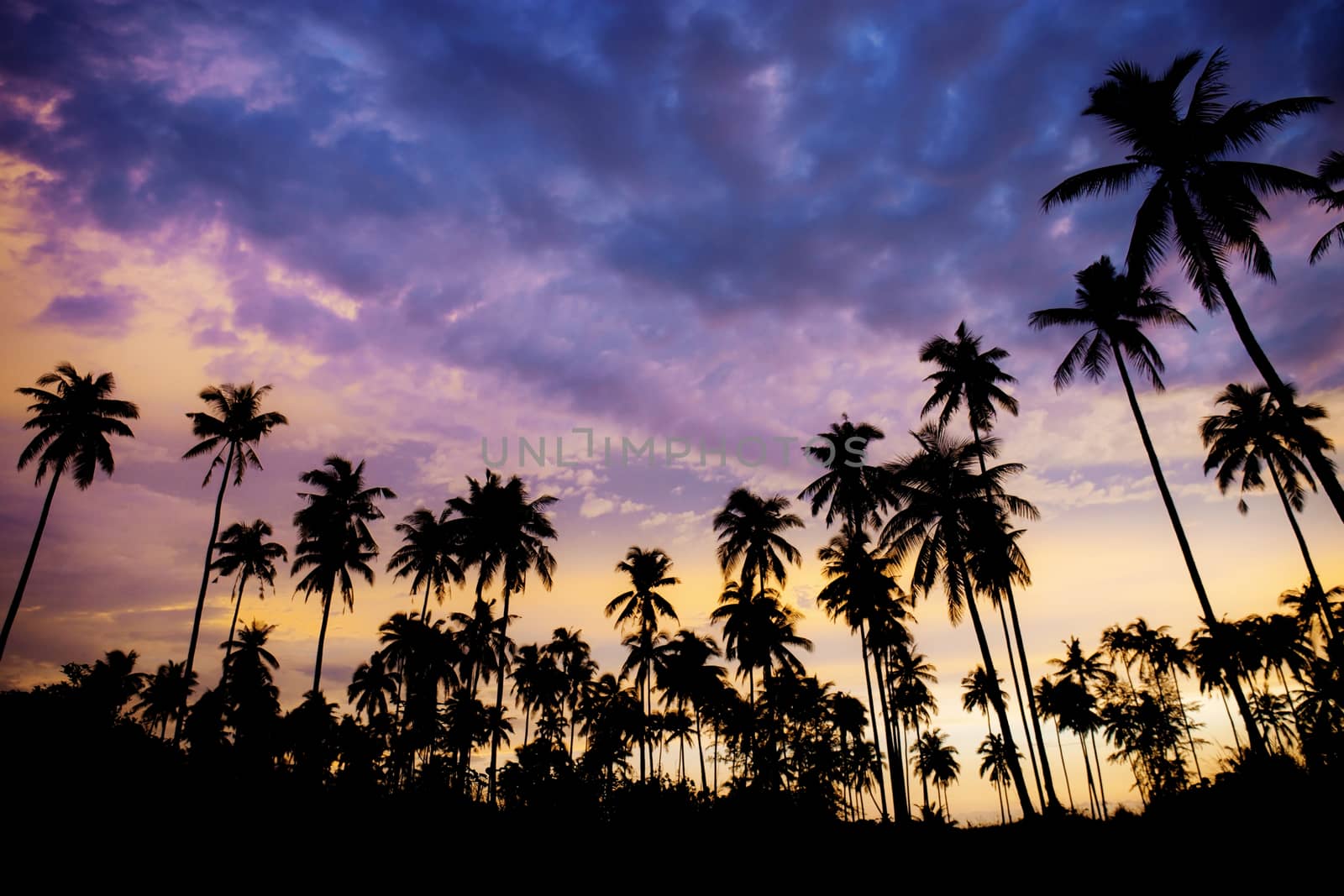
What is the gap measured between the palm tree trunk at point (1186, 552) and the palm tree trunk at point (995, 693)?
743 centimetres

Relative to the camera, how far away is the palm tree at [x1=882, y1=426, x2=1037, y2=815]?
1028 inches

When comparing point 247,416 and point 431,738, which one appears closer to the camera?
point 247,416

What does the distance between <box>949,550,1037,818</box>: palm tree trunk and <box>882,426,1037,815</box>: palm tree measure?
4cm

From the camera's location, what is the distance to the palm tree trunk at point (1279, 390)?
1496cm

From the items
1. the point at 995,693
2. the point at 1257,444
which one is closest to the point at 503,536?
the point at 995,693

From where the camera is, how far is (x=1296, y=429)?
1570 centimetres

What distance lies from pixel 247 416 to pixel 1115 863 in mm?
44397

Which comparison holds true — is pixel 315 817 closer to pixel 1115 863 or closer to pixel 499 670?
pixel 499 670

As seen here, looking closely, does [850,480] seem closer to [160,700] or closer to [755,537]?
[755,537]

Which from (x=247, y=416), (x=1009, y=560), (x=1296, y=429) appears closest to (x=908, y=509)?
(x=1009, y=560)

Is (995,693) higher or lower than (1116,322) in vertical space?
lower

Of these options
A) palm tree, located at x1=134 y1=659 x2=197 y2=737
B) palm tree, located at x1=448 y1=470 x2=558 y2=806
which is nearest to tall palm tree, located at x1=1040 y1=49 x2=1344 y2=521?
palm tree, located at x1=448 y1=470 x2=558 y2=806

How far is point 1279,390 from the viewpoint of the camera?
639 inches

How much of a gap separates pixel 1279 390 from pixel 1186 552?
29.9 feet
